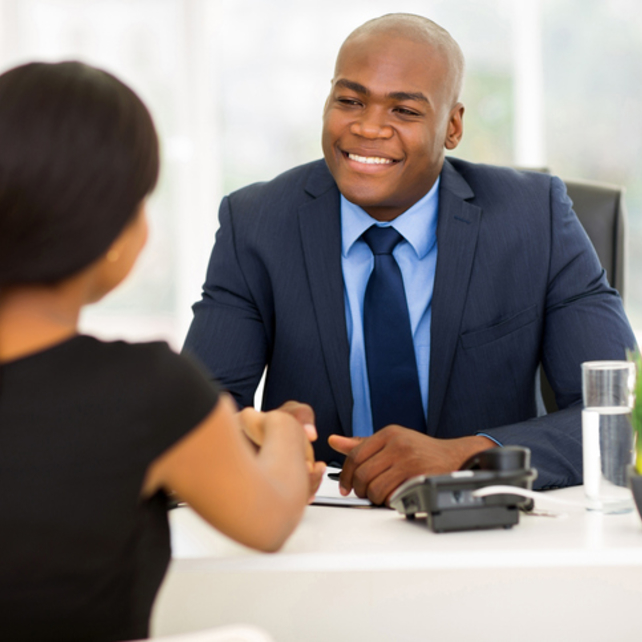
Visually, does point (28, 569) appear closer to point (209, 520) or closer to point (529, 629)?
point (209, 520)

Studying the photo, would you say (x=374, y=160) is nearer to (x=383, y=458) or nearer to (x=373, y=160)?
(x=373, y=160)

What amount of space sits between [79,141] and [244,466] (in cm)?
36

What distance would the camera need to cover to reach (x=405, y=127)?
1.83 m

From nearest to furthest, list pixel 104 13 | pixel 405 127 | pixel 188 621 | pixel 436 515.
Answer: pixel 436 515 < pixel 188 621 < pixel 405 127 < pixel 104 13

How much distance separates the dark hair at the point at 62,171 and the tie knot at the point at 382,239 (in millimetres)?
1040

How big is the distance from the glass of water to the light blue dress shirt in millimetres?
671

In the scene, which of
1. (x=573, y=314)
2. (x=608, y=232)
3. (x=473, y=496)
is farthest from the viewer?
(x=608, y=232)

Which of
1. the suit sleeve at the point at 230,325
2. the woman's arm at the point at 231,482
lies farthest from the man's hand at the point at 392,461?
the suit sleeve at the point at 230,325

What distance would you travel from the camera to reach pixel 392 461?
123 cm

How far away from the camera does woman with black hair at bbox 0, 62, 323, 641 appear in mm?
762

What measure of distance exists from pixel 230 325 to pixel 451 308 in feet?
1.58

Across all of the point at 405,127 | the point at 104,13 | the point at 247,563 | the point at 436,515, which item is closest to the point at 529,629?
the point at 436,515

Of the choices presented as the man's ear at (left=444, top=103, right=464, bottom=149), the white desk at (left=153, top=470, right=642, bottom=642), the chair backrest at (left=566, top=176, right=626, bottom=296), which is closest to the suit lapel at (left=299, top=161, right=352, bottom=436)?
the man's ear at (left=444, top=103, right=464, bottom=149)

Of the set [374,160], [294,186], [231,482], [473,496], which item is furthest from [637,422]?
[294,186]
